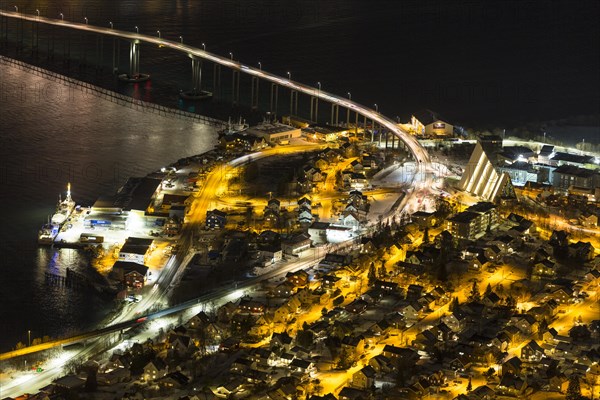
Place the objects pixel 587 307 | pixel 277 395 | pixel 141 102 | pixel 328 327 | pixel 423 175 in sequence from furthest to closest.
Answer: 1. pixel 141 102
2. pixel 423 175
3. pixel 587 307
4. pixel 328 327
5. pixel 277 395

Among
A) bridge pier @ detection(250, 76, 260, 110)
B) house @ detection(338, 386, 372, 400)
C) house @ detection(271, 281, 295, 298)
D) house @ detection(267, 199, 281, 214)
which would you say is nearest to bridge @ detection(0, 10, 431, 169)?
bridge pier @ detection(250, 76, 260, 110)

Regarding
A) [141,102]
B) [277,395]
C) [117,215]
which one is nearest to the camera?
[277,395]

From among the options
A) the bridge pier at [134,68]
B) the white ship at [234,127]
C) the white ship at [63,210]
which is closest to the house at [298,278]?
the white ship at [63,210]

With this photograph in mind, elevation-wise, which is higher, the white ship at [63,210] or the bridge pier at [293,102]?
the bridge pier at [293,102]

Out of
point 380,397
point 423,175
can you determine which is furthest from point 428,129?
point 380,397

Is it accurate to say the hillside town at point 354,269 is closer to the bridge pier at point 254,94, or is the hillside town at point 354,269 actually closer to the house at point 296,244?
the house at point 296,244

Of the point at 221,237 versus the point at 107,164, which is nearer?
the point at 221,237

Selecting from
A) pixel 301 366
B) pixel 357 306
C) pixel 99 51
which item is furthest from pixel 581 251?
pixel 99 51

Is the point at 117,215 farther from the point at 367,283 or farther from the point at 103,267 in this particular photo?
the point at 367,283
